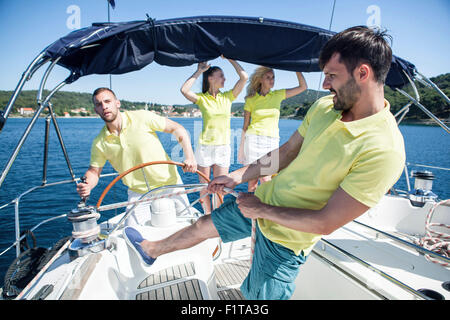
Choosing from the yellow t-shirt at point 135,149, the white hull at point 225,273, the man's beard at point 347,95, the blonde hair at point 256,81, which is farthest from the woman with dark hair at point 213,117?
the man's beard at point 347,95

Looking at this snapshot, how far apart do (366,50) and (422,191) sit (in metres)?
2.33

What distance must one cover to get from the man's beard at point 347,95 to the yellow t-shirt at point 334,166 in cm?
6

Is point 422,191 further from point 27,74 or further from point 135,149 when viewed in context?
point 27,74

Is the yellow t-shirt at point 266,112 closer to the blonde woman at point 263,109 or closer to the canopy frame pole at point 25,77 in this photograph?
the blonde woman at point 263,109

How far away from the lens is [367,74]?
103 centimetres

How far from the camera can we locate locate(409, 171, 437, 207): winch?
2.61 m

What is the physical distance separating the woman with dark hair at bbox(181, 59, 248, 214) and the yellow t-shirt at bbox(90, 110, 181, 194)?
62cm

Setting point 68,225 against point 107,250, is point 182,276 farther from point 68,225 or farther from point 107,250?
point 68,225

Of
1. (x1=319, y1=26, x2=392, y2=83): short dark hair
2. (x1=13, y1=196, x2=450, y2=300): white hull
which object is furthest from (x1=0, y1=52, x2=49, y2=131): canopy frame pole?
(x1=319, y1=26, x2=392, y2=83): short dark hair

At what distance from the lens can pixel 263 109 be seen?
3.24 m

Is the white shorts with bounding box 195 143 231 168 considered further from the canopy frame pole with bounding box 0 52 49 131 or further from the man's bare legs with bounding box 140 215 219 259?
the canopy frame pole with bounding box 0 52 49 131

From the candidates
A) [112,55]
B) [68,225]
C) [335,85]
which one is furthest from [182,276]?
[68,225]

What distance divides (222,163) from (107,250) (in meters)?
1.86

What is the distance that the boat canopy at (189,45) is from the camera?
2010mm
